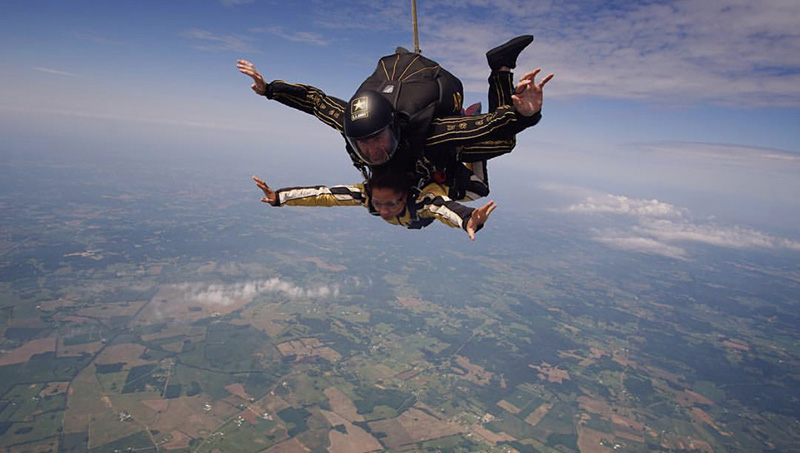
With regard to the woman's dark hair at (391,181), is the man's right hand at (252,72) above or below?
above

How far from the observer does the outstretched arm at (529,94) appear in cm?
225

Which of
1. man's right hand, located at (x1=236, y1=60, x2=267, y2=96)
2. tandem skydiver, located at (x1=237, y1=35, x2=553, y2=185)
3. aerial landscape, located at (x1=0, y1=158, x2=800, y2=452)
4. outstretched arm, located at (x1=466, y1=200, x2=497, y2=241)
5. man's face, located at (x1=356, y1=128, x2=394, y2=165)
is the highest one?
man's right hand, located at (x1=236, y1=60, x2=267, y2=96)

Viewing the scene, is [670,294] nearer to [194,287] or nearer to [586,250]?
[586,250]

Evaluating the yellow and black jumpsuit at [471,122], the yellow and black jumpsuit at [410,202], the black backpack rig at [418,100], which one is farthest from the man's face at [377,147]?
the yellow and black jumpsuit at [410,202]

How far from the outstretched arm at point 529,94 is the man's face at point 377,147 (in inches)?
35.9

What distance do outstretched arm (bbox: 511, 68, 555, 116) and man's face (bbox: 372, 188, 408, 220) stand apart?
4.24 feet

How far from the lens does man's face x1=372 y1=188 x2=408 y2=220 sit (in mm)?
3299

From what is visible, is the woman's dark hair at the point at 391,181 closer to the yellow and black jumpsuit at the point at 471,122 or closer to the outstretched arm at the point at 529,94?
the yellow and black jumpsuit at the point at 471,122

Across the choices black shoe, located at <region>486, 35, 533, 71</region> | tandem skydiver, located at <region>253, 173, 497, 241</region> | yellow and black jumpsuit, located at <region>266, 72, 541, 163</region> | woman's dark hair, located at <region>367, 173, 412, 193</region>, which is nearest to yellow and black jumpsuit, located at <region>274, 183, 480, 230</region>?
tandem skydiver, located at <region>253, 173, 497, 241</region>

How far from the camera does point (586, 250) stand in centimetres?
13500

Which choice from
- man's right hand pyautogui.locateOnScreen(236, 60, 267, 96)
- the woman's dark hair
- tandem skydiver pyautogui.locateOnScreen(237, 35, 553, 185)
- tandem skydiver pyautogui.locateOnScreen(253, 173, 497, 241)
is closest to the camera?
tandem skydiver pyautogui.locateOnScreen(237, 35, 553, 185)

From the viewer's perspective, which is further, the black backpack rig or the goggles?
the black backpack rig

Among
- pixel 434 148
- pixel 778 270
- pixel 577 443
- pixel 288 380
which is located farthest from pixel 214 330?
pixel 778 270

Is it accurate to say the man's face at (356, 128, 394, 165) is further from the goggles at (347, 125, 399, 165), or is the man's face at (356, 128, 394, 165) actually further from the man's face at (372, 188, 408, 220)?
the man's face at (372, 188, 408, 220)
